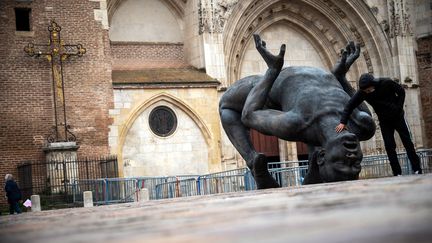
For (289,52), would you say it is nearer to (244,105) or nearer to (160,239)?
(244,105)

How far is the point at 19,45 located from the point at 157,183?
5.75m

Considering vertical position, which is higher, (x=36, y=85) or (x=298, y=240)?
(x=36, y=85)

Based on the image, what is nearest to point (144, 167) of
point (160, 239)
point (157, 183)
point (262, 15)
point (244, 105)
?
point (157, 183)

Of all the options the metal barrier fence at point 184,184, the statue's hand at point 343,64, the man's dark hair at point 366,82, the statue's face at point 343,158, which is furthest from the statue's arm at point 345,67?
the metal barrier fence at point 184,184

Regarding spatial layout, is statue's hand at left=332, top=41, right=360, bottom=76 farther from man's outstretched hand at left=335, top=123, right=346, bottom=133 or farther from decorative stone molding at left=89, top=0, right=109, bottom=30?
decorative stone molding at left=89, top=0, right=109, bottom=30

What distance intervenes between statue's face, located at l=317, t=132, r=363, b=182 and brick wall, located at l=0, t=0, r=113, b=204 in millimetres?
14977

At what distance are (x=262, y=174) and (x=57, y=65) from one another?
14.8 m

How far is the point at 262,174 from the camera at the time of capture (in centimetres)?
888

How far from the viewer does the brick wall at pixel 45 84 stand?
71.6ft

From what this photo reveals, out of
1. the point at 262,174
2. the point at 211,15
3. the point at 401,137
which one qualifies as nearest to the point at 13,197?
the point at 211,15

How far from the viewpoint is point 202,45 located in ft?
81.8

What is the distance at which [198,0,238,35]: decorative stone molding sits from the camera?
81.6ft

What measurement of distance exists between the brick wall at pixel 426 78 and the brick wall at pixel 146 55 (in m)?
9.28

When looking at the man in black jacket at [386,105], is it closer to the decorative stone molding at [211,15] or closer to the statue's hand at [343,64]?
the statue's hand at [343,64]
